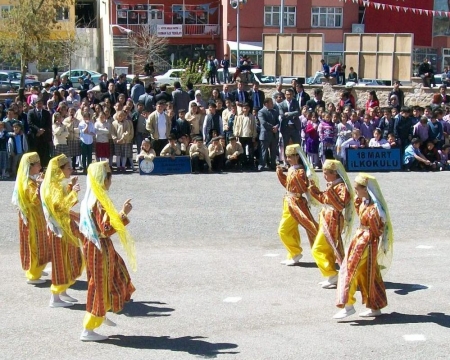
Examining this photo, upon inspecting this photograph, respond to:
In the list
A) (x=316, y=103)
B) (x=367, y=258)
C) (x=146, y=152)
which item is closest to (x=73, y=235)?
(x=367, y=258)

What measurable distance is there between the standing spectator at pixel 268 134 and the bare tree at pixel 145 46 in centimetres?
2923

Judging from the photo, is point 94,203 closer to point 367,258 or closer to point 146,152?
point 367,258

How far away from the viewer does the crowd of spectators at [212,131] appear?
18062mm

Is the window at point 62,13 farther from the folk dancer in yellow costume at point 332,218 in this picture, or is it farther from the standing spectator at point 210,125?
the folk dancer in yellow costume at point 332,218

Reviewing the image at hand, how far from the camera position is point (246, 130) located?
18734 millimetres

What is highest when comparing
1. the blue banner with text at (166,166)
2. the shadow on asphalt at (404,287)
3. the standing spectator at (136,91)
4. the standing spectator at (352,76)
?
the standing spectator at (352,76)

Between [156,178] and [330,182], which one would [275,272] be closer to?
[330,182]

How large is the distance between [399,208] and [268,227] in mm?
2810

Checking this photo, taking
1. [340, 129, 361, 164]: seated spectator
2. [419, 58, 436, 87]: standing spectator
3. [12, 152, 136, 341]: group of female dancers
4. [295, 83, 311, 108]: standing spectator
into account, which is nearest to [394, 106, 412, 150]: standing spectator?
[340, 129, 361, 164]: seated spectator

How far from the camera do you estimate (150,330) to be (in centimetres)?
841

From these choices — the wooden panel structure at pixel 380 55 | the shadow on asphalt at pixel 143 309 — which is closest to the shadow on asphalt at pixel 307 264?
the shadow on asphalt at pixel 143 309

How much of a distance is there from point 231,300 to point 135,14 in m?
42.4

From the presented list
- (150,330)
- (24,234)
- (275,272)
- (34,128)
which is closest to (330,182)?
(275,272)

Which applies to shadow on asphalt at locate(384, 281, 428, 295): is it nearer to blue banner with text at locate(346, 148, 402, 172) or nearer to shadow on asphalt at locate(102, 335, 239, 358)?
shadow on asphalt at locate(102, 335, 239, 358)
